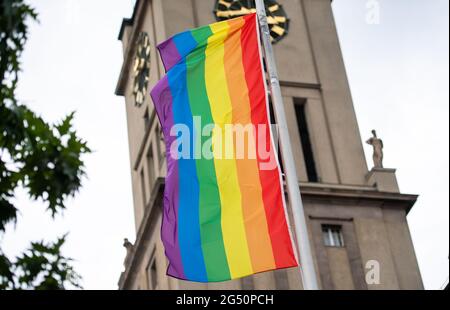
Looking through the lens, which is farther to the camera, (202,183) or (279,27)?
(279,27)

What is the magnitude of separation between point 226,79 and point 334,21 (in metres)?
42.4

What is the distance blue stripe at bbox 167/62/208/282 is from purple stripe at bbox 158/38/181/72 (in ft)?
0.31

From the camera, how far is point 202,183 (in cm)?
1894

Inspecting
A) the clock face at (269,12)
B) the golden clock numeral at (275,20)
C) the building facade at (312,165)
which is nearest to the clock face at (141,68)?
the building facade at (312,165)

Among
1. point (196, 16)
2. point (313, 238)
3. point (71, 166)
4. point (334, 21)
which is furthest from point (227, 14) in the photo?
point (71, 166)

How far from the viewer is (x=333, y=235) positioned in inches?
2078

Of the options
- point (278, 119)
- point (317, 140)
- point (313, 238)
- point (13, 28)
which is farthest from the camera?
point (317, 140)

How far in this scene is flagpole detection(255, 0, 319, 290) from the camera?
1725cm

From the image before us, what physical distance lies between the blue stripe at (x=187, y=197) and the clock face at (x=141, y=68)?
4072 cm

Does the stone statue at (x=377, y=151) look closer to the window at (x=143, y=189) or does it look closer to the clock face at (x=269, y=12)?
the clock face at (x=269, y=12)

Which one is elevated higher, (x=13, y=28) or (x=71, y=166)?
(x=13, y=28)

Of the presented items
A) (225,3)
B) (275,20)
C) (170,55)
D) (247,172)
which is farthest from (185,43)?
(275,20)

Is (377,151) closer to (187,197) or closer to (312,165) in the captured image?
(312,165)
